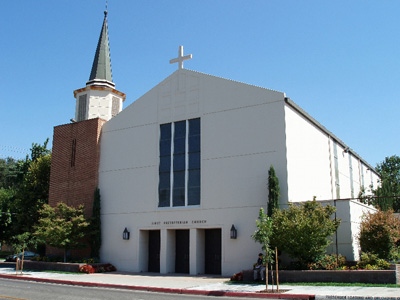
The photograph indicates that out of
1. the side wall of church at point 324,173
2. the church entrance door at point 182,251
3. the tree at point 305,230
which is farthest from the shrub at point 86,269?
the side wall of church at point 324,173

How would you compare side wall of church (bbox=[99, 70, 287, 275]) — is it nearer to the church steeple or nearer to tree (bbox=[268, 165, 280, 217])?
tree (bbox=[268, 165, 280, 217])

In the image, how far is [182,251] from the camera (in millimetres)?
26328

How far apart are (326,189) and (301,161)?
16.2 ft

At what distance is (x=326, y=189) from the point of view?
93.5ft

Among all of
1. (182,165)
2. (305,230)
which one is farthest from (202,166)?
(305,230)

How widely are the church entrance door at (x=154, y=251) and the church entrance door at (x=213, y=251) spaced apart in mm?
3518

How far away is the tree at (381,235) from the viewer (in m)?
19.4

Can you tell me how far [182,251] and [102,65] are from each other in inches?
→ 637

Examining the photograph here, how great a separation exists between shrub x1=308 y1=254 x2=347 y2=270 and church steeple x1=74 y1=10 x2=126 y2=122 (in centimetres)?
1886

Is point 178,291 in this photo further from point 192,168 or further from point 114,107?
point 114,107

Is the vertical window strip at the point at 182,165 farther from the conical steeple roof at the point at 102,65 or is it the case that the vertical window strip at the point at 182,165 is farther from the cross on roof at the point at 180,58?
the conical steeple roof at the point at 102,65

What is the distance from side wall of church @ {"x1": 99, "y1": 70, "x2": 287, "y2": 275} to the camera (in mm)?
23312

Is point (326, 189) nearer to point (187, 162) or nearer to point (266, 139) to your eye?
point (266, 139)

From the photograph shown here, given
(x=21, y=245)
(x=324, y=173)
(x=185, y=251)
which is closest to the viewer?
(x=185, y=251)
